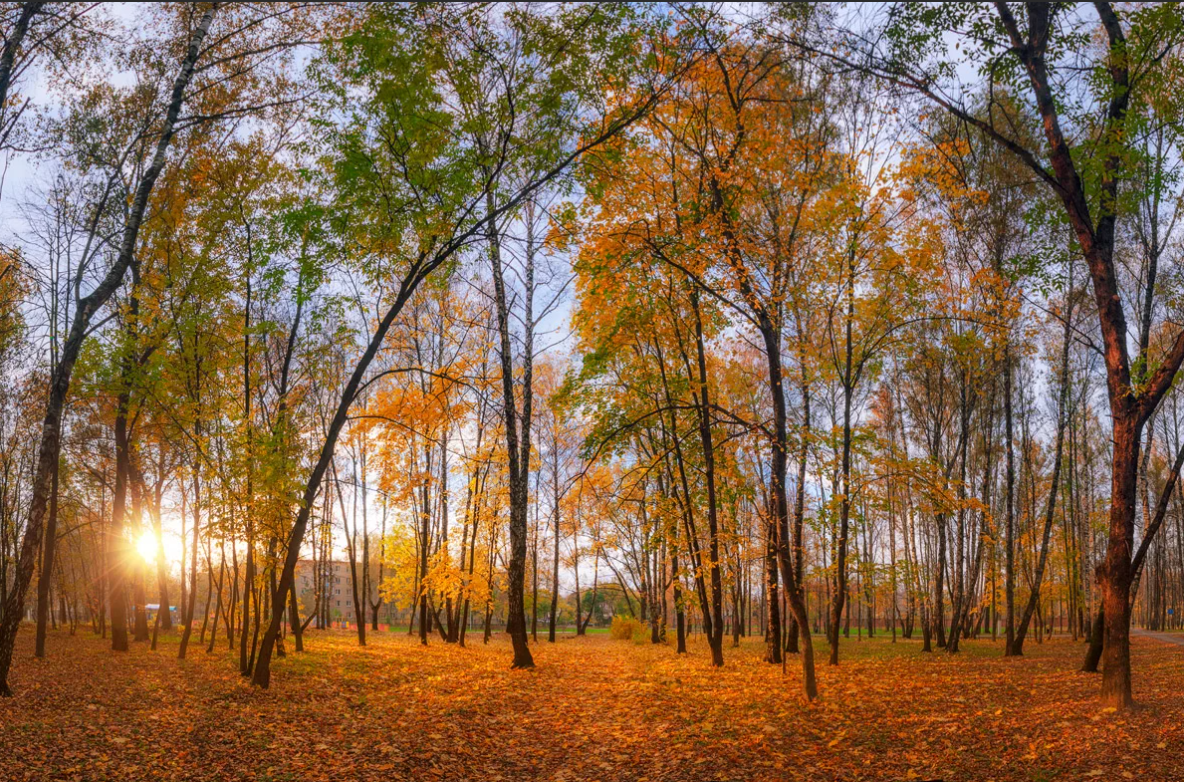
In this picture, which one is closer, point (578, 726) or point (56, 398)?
point (578, 726)

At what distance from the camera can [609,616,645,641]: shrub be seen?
29.9 metres

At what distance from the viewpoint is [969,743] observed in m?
7.45

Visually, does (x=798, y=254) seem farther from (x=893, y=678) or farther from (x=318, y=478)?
(x=318, y=478)

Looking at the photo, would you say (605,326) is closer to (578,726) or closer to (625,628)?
(578,726)

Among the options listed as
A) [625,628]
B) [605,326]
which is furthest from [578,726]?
[625,628]

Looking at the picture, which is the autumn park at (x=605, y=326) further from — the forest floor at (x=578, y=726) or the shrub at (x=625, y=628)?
the shrub at (x=625, y=628)

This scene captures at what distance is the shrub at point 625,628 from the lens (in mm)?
29938

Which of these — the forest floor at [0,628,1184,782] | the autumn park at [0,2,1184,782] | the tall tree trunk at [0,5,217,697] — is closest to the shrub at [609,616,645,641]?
the autumn park at [0,2,1184,782]

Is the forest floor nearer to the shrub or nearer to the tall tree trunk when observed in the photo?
the tall tree trunk

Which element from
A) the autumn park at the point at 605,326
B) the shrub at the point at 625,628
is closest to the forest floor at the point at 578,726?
the autumn park at the point at 605,326

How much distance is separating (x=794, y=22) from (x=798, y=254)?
5.28 m

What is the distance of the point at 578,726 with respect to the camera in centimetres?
916

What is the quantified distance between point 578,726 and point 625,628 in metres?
22.0

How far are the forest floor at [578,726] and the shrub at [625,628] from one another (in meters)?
16.7
